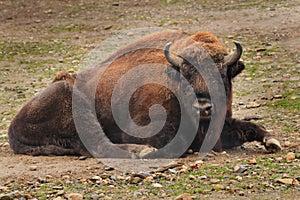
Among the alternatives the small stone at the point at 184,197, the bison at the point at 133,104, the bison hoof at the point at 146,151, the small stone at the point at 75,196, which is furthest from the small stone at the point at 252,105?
the small stone at the point at 75,196

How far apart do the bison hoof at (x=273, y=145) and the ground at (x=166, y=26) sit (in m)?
0.10

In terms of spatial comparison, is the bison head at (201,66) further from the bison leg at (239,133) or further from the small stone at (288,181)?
the small stone at (288,181)

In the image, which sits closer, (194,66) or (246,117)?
(194,66)

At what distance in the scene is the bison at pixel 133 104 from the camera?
26.4 feet

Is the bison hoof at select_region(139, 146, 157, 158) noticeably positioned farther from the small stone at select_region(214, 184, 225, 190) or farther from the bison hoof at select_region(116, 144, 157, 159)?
the small stone at select_region(214, 184, 225, 190)

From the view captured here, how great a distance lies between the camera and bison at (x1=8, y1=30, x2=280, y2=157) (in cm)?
804

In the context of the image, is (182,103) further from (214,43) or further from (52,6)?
(52,6)

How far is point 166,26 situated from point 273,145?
32.5ft

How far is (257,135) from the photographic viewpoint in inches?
333

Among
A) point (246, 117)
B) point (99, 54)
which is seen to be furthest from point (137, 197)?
point (99, 54)

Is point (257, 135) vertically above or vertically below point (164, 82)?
below

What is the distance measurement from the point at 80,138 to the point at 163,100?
1.21 meters

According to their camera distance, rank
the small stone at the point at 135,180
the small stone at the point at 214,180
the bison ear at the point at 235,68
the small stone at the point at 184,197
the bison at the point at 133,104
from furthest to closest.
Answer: the bison ear at the point at 235,68 < the bison at the point at 133,104 < the small stone at the point at 135,180 < the small stone at the point at 214,180 < the small stone at the point at 184,197

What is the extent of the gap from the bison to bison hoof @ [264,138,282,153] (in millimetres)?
20
